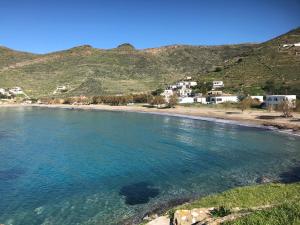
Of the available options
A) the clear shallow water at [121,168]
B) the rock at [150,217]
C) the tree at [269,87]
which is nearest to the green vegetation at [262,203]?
the rock at [150,217]

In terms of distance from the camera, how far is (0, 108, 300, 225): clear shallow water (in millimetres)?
29328

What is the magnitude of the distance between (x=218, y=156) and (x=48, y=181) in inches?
987

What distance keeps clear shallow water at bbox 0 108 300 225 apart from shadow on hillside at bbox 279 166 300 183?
0.65 metres

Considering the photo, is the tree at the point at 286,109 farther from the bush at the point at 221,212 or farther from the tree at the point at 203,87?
the bush at the point at 221,212

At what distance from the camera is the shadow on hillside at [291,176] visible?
120 ft

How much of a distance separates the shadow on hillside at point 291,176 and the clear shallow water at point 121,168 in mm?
655

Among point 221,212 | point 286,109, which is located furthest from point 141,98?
point 221,212

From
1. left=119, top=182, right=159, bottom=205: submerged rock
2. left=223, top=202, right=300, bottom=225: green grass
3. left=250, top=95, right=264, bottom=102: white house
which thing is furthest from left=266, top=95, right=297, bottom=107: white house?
left=223, top=202, right=300, bottom=225: green grass

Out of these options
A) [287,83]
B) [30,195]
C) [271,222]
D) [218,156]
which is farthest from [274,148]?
[287,83]

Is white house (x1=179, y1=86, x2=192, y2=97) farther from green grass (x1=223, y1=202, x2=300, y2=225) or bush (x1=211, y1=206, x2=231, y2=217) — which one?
green grass (x1=223, y1=202, x2=300, y2=225)

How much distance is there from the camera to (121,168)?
4431cm

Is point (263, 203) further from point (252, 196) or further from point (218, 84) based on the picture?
point (218, 84)

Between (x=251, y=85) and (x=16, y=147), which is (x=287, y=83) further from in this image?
(x=16, y=147)

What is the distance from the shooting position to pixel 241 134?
73.1 metres
